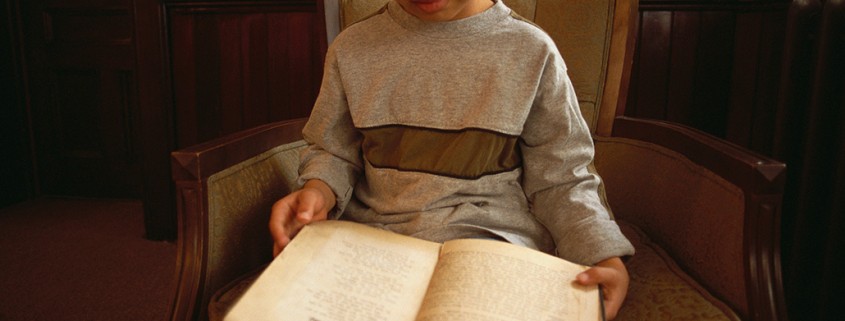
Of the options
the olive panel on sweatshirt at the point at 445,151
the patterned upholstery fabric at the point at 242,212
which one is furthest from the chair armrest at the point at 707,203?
the patterned upholstery fabric at the point at 242,212

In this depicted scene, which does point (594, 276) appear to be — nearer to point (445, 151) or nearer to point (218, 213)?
point (445, 151)

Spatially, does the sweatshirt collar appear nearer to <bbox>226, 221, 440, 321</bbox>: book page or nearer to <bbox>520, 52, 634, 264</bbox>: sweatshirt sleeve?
<bbox>520, 52, 634, 264</bbox>: sweatshirt sleeve

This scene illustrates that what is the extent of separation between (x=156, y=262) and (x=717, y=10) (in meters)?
1.78

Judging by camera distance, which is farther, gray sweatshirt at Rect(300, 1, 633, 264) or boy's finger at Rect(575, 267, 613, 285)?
gray sweatshirt at Rect(300, 1, 633, 264)

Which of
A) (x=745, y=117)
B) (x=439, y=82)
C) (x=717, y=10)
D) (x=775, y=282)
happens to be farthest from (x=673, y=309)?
(x=717, y=10)

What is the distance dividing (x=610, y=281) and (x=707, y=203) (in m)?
0.22

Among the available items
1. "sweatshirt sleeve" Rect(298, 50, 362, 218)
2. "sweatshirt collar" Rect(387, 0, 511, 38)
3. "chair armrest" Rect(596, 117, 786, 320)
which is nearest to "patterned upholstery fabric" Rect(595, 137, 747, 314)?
"chair armrest" Rect(596, 117, 786, 320)

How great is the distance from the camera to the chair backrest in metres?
1.11

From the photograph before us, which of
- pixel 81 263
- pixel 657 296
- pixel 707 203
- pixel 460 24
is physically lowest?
pixel 81 263

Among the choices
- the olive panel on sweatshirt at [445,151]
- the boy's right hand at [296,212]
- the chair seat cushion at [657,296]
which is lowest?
the chair seat cushion at [657,296]

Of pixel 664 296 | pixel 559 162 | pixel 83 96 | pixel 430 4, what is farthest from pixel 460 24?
pixel 83 96

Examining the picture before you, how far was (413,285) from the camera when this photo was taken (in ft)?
2.14

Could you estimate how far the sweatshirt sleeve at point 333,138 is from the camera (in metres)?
0.91

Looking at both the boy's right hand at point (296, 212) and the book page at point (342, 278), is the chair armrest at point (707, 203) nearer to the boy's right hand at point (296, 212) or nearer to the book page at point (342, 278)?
the book page at point (342, 278)
